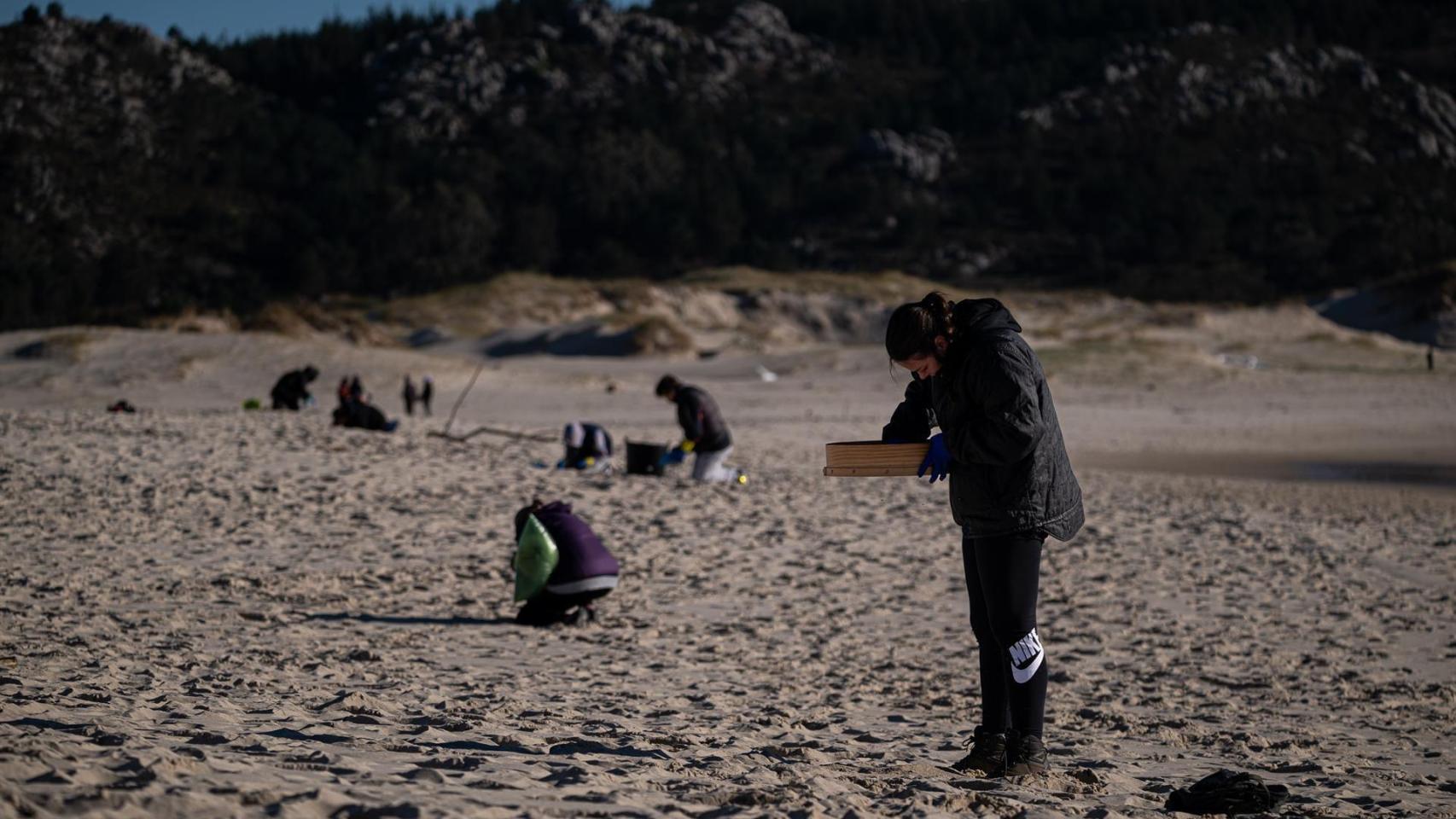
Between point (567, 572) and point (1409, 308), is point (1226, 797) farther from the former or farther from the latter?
point (1409, 308)

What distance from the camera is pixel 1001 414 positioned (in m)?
4.00

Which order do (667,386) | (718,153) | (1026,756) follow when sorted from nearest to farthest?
1. (1026,756)
2. (667,386)
3. (718,153)

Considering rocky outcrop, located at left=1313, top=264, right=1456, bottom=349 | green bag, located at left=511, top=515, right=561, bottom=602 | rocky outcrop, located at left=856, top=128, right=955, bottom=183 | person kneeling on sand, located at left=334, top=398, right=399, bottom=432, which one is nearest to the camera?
green bag, located at left=511, top=515, right=561, bottom=602

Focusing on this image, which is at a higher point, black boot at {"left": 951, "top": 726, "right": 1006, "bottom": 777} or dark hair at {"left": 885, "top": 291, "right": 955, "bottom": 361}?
dark hair at {"left": 885, "top": 291, "right": 955, "bottom": 361}

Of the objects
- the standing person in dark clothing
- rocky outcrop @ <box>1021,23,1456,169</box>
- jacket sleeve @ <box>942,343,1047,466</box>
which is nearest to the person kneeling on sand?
the standing person in dark clothing

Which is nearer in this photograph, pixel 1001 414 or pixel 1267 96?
pixel 1001 414

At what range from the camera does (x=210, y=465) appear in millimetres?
12414

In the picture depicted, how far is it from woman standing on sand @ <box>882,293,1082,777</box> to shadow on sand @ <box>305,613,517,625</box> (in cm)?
423

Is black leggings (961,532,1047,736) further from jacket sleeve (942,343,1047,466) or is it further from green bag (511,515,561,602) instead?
green bag (511,515,561,602)

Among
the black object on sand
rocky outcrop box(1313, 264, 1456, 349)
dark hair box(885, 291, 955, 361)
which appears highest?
rocky outcrop box(1313, 264, 1456, 349)

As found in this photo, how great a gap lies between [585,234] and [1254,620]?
6962 centimetres

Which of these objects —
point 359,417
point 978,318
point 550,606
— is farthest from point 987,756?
point 359,417

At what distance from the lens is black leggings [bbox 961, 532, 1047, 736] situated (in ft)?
13.8

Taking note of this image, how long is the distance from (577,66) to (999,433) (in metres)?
102
